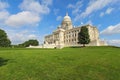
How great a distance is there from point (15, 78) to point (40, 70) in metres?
2.41

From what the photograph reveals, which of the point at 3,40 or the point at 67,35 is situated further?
the point at 67,35

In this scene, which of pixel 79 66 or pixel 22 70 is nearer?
pixel 22 70

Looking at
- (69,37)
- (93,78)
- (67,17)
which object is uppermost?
(67,17)

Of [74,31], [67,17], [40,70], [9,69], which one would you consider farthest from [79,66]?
[67,17]

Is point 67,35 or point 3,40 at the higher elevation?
point 67,35

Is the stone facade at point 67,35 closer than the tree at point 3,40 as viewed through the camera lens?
No

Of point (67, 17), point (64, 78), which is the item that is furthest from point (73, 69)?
point (67, 17)

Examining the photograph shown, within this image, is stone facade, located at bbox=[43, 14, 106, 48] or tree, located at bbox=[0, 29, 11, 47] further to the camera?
stone facade, located at bbox=[43, 14, 106, 48]

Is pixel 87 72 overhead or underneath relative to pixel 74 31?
underneath

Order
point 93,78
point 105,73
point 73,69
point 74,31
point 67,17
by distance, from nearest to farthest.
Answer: point 93,78 < point 105,73 < point 73,69 < point 74,31 < point 67,17

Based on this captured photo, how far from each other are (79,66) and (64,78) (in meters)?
3.27

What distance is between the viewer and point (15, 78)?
1184cm

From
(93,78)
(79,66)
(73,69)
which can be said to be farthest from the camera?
(79,66)

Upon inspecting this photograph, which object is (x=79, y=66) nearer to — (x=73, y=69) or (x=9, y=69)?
(x=73, y=69)
